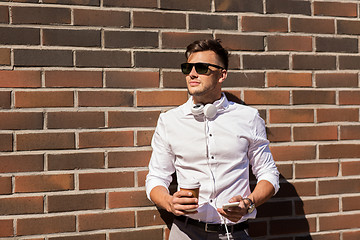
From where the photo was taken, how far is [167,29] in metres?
2.77

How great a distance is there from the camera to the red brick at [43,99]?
256cm

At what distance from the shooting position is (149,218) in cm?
274

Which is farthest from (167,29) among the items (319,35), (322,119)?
(322,119)

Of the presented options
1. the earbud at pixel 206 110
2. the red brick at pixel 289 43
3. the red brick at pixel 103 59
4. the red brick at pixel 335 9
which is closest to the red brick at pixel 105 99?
the red brick at pixel 103 59

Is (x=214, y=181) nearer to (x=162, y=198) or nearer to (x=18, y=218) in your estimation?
(x=162, y=198)

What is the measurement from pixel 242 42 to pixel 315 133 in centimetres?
93

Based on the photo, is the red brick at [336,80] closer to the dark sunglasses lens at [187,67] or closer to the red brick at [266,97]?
the red brick at [266,97]

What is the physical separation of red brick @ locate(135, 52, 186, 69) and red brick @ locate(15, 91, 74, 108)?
21.5 inches

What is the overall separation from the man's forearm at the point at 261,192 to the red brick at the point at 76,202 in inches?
42.3

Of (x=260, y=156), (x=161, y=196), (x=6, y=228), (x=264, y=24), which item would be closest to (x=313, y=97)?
(x=264, y=24)

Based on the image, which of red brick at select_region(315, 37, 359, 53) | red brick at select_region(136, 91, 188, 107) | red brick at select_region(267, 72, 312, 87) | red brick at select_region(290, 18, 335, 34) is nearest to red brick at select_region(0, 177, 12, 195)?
red brick at select_region(136, 91, 188, 107)

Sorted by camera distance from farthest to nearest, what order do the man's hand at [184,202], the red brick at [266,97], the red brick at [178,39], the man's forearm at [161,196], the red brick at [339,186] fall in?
the red brick at [339,186], the red brick at [266,97], the red brick at [178,39], the man's forearm at [161,196], the man's hand at [184,202]

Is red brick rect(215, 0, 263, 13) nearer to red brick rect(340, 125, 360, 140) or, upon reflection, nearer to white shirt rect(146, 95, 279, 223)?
white shirt rect(146, 95, 279, 223)

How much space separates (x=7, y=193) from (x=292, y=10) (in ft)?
8.25
